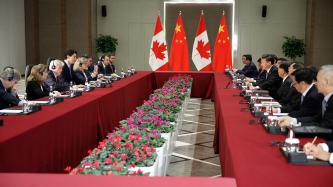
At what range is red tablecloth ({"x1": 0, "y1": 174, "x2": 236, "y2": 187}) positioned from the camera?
5.37 ft

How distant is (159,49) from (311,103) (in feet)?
26.7

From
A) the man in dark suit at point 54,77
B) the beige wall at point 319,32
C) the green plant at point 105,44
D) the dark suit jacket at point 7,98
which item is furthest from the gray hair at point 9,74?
the beige wall at point 319,32

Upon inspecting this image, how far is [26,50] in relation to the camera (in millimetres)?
14133

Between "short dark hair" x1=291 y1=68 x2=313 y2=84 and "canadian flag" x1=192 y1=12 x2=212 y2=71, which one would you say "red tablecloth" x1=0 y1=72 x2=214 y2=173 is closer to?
"short dark hair" x1=291 y1=68 x2=313 y2=84

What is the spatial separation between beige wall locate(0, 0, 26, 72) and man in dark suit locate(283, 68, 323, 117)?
1009 centimetres

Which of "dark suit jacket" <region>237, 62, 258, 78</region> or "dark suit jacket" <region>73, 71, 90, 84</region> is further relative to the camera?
"dark suit jacket" <region>237, 62, 258, 78</region>

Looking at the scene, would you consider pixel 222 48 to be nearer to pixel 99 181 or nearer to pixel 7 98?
pixel 7 98

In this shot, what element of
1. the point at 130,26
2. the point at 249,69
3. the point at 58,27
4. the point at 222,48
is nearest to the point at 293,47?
the point at 222,48

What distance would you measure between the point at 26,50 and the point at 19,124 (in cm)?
1143

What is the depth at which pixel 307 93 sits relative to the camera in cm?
389

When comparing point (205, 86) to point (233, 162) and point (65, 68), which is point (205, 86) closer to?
point (65, 68)

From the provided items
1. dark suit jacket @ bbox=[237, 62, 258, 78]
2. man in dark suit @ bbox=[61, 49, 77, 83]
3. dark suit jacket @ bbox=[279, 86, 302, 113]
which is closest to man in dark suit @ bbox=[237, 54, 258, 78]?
dark suit jacket @ bbox=[237, 62, 258, 78]

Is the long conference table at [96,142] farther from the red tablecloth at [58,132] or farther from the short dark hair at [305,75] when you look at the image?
the short dark hair at [305,75]

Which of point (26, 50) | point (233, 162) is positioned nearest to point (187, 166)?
point (233, 162)
